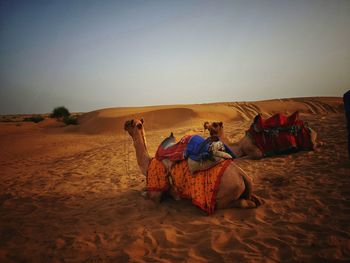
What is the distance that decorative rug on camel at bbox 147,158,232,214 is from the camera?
3570mm

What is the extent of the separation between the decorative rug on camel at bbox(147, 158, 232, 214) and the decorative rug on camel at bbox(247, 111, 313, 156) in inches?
145

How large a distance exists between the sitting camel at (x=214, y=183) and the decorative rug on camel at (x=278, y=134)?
11.0 ft

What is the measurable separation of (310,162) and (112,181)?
5249 millimetres

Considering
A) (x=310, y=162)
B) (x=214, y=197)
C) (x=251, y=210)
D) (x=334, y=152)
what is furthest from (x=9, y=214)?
(x=334, y=152)

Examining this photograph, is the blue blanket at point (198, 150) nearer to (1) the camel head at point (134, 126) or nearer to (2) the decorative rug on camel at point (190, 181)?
(2) the decorative rug on camel at point (190, 181)

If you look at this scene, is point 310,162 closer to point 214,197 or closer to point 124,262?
point 214,197

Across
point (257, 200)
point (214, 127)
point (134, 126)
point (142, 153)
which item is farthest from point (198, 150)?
point (214, 127)

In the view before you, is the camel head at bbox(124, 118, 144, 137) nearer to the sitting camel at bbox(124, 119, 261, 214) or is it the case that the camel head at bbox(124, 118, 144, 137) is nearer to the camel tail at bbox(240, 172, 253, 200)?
the sitting camel at bbox(124, 119, 261, 214)

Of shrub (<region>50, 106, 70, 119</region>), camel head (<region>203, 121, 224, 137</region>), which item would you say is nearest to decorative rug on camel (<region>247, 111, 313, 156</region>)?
camel head (<region>203, 121, 224, 137</region>)

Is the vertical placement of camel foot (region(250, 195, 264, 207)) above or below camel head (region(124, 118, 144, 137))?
below

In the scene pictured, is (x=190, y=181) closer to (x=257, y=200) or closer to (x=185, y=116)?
(x=257, y=200)

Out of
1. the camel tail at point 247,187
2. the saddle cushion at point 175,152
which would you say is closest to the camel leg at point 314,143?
the camel tail at point 247,187

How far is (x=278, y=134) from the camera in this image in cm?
684

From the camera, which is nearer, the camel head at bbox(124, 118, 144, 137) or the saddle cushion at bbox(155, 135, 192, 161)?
the saddle cushion at bbox(155, 135, 192, 161)
